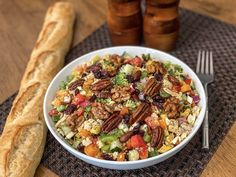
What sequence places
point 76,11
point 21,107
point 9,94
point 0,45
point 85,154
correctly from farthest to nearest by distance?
1. point 76,11
2. point 0,45
3. point 9,94
4. point 21,107
5. point 85,154

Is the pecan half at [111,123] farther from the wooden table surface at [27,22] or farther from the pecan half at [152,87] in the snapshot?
the wooden table surface at [27,22]

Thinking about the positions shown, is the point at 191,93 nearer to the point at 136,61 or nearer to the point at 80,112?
the point at 136,61

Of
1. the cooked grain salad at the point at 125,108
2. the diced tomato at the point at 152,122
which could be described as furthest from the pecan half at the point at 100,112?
the diced tomato at the point at 152,122

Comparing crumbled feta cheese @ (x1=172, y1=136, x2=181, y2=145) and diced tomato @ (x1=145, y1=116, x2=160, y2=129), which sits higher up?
diced tomato @ (x1=145, y1=116, x2=160, y2=129)

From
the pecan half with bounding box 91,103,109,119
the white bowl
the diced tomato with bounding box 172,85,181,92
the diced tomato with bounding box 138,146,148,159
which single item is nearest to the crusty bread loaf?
the white bowl

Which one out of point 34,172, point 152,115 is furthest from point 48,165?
point 152,115

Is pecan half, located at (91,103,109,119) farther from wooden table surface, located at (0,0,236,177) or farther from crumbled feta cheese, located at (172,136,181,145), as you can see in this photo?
wooden table surface, located at (0,0,236,177)

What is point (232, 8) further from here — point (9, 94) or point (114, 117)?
point (9, 94)

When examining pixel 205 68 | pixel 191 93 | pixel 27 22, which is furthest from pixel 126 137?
pixel 27 22
